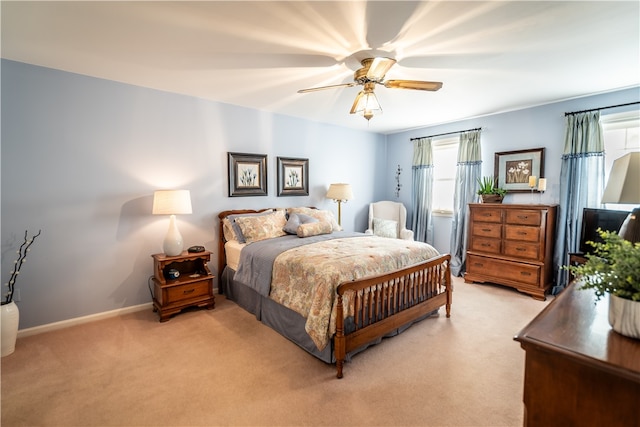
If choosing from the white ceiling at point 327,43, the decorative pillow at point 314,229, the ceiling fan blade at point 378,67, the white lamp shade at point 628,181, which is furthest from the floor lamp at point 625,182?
the decorative pillow at point 314,229

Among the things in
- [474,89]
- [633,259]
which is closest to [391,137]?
[474,89]

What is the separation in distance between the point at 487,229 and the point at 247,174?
11.7ft

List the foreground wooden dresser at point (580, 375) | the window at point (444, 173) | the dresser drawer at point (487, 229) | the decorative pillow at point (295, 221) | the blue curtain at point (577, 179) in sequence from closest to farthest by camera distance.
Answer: the foreground wooden dresser at point (580, 375) < the blue curtain at point (577, 179) < the decorative pillow at point (295, 221) < the dresser drawer at point (487, 229) < the window at point (444, 173)

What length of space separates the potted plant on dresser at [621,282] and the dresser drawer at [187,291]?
11.1ft

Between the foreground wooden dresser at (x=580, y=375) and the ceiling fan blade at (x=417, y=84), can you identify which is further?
the ceiling fan blade at (x=417, y=84)

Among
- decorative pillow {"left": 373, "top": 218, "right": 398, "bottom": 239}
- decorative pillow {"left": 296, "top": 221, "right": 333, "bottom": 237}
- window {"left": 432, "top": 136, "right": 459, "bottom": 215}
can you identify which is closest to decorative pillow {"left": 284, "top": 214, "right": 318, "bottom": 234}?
decorative pillow {"left": 296, "top": 221, "right": 333, "bottom": 237}

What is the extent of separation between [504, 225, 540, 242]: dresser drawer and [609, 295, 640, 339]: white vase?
3293 mm

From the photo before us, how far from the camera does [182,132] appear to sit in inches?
148

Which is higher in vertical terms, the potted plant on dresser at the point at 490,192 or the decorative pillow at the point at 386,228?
the potted plant on dresser at the point at 490,192

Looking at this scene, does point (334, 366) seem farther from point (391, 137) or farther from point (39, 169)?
point (391, 137)

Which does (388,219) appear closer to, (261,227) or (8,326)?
(261,227)

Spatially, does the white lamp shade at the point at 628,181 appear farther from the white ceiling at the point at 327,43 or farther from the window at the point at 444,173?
the window at the point at 444,173

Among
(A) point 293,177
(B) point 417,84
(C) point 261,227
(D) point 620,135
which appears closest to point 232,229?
(C) point 261,227

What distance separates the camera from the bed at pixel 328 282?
2.38m
